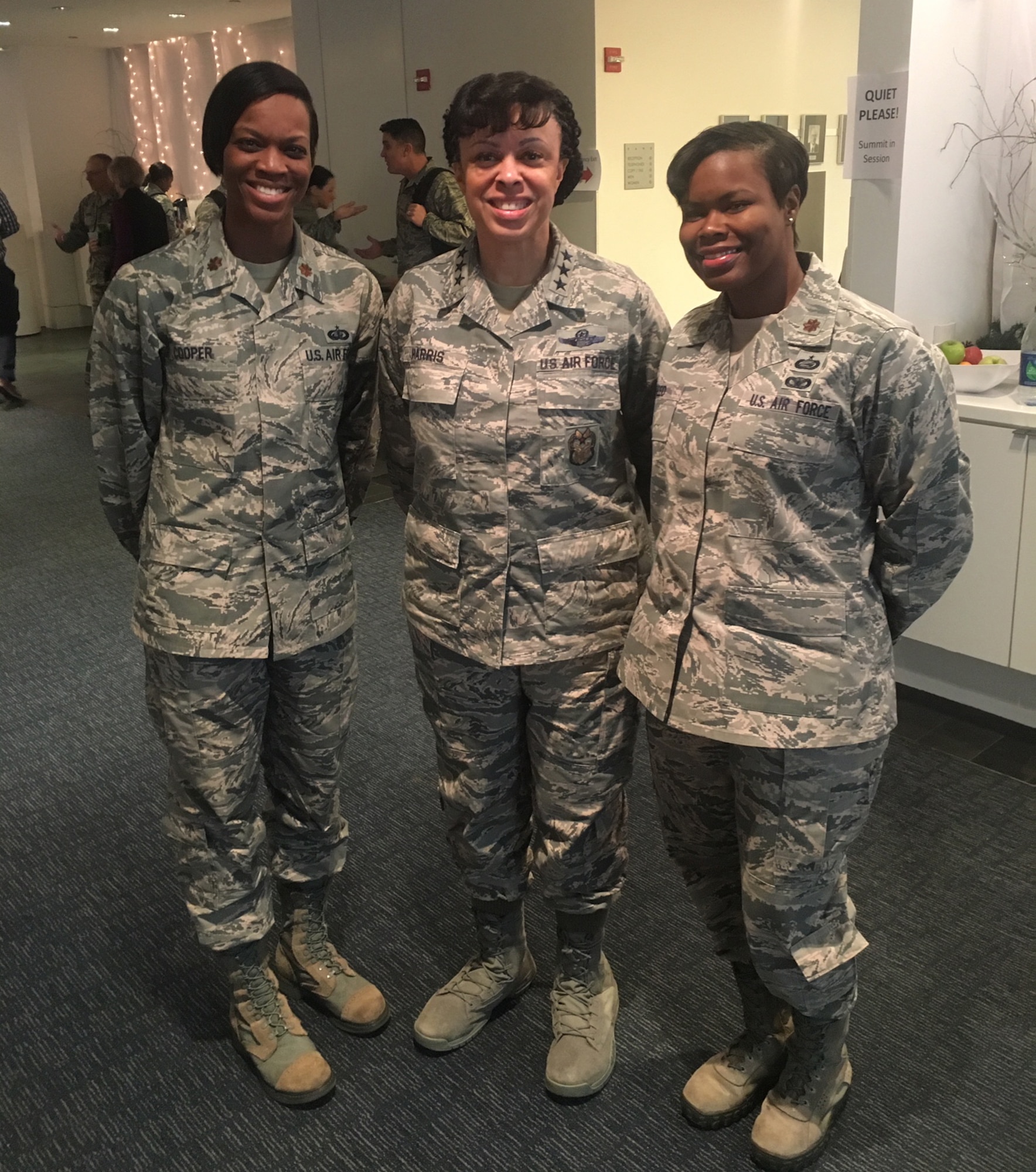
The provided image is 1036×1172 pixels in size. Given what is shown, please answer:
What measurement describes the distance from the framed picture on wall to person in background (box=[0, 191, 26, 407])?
4.63 meters

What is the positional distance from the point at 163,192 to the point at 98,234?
1.75 ft

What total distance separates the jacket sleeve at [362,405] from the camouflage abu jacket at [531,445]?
2.6 inches

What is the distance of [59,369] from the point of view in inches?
358

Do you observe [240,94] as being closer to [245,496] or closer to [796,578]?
[245,496]

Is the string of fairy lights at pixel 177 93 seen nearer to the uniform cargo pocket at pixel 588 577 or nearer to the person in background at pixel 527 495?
the person in background at pixel 527 495

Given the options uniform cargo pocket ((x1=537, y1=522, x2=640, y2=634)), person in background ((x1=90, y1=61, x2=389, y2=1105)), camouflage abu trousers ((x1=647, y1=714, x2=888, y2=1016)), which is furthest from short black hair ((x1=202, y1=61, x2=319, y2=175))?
camouflage abu trousers ((x1=647, y1=714, x2=888, y2=1016))

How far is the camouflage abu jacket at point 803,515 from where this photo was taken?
1.39 m

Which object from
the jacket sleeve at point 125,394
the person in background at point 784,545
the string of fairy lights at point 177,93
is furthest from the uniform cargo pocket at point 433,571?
the string of fairy lights at point 177,93

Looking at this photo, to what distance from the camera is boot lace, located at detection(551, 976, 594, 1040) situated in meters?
1.91

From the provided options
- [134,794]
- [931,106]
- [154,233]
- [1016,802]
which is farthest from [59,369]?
[1016,802]

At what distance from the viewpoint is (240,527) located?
1.71 metres

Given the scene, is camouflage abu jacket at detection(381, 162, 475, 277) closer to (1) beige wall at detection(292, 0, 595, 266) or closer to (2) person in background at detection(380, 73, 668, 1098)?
(1) beige wall at detection(292, 0, 595, 266)

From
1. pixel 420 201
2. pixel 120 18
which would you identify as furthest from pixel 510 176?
pixel 120 18

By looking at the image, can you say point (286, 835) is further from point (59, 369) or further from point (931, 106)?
point (59, 369)
